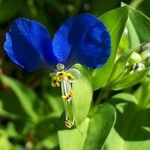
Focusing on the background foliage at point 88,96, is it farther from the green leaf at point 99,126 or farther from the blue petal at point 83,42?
the blue petal at point 83,42

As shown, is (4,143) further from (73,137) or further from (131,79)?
(131,79)

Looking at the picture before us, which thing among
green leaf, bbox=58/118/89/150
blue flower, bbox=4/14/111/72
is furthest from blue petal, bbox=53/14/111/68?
green leaf, bbox=58/118/89/150

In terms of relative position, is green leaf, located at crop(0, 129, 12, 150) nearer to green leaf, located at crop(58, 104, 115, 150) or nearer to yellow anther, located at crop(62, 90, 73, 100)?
green leaf, located at crop(58, 104, 115, 150)

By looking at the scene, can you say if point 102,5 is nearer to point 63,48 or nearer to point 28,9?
point 28,9

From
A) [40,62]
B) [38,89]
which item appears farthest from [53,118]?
[40,62]

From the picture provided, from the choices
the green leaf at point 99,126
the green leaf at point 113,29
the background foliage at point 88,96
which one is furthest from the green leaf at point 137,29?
the green leaf at point 99,126

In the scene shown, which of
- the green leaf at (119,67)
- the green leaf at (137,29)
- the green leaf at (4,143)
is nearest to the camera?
the green leaf at (119,67)

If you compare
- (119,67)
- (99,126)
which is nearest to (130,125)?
(99,126)
